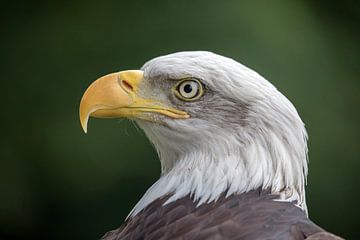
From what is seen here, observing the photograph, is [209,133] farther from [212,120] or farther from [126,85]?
[126,85]

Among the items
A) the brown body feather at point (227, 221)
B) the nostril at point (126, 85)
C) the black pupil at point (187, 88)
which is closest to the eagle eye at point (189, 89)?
the black pupil at point (187, 88)

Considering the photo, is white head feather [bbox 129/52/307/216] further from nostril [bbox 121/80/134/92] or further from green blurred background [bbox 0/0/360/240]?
green blurred background [bbox 0/0/360/240]

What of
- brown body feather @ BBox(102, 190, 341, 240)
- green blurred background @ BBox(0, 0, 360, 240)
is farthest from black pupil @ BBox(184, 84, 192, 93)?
green blurred background @ BBox(0, 0, 360, 240)

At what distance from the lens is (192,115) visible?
3428 millimetres

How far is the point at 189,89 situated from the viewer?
3.40m

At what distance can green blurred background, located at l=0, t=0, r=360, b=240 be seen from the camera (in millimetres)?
5531

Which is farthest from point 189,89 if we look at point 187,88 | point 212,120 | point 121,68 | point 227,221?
point 121,68

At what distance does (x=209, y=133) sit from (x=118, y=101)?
1.05 feet

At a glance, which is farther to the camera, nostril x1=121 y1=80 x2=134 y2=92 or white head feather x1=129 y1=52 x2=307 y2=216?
nostril x1=121 y1=80 x2=134 y2=92

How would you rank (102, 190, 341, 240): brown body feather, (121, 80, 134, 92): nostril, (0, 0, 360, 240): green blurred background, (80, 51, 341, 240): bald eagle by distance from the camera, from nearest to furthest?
1. (102, 190, 341, 240): brown body feather
2. (80, 51, 341, 240): bald eagle
3. (121, 80, 134, 92): nostril
4. (0, 0, 360, 240): green blurred background

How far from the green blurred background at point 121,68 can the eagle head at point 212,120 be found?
193cm

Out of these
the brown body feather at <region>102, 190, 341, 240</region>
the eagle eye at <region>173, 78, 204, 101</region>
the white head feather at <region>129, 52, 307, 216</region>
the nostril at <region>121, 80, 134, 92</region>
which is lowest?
the brown body feather at <region>102, 190, 341, 240</region>

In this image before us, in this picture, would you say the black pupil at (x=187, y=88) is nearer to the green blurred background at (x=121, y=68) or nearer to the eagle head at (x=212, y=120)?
the eagle head at (x=212, y=120)

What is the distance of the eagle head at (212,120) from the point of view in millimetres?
3332
